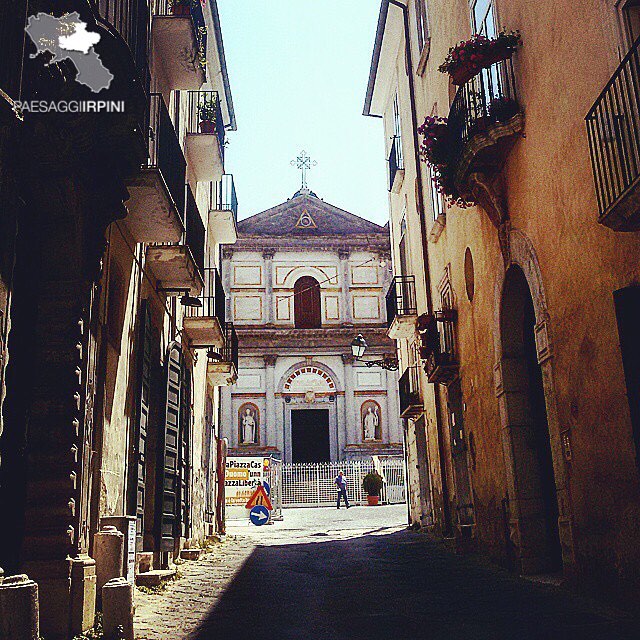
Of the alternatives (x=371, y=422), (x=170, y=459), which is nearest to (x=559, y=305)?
(x=170, y=459)

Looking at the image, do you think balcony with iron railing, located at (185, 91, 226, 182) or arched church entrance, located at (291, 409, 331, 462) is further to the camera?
arched church entrance, located at (291, 409, 331, 462)

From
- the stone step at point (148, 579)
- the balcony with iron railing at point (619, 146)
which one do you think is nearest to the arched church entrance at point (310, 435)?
the stone step at point (148, 579)

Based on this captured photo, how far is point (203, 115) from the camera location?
595 inches

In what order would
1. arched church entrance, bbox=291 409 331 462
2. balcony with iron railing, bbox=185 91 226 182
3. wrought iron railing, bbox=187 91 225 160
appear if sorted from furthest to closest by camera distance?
arched church entrance, bbox=291 409 331 462, wrought iron railing, bbox=187 91 225 160, balcony with iron railing, bbox=185 91 226 182

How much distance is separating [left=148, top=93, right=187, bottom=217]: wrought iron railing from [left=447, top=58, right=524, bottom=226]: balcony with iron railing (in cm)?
374

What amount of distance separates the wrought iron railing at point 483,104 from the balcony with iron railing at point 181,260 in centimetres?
384

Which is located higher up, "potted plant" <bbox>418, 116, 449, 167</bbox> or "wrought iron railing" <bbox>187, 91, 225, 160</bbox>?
"wrought iron railing" <bbox>187, 91, 225, 160</bbox>

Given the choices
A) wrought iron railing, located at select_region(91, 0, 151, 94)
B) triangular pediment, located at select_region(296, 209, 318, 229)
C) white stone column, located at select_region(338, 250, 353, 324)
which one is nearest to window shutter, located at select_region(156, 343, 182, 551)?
wrought iron railing, located at select_region(91, 0, 151, 94)

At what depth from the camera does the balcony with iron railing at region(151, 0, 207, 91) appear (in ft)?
36.1

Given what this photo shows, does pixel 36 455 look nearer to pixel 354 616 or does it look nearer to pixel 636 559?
pixel 354 616

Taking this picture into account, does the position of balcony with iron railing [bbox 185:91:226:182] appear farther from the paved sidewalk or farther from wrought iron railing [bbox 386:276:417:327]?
the paved sidewalk

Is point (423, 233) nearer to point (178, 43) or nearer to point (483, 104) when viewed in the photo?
point (483, 104)

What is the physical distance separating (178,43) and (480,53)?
445 cm

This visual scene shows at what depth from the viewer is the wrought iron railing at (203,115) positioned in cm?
1495
